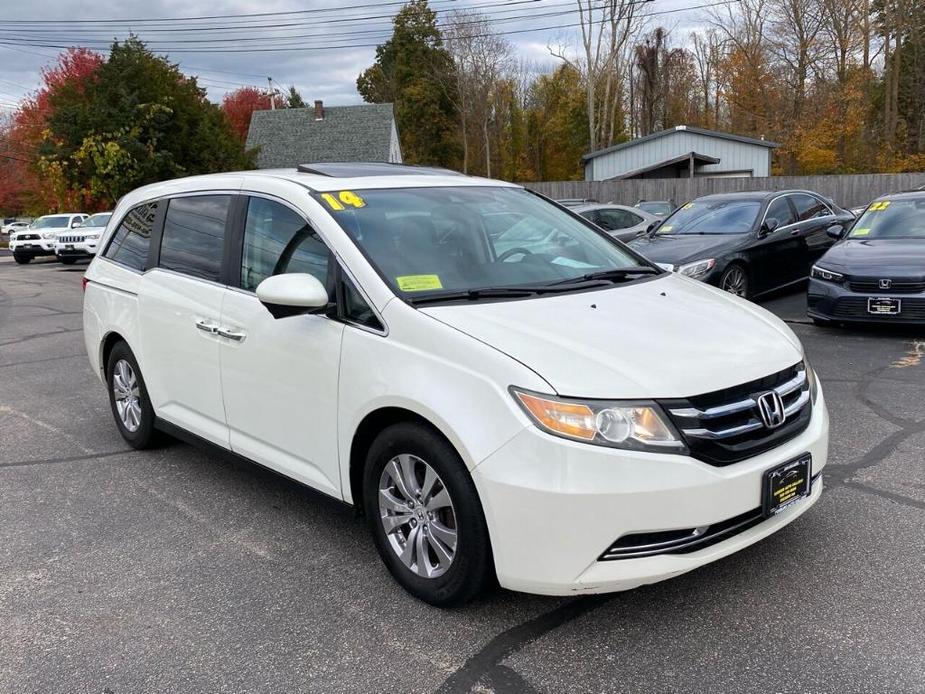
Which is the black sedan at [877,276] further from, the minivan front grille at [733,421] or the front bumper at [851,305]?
the minivan front grille at [733,421]

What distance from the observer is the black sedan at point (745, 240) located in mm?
9961

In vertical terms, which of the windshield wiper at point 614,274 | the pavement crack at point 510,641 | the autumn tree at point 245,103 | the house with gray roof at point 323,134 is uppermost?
the autumn tree at point 245,103

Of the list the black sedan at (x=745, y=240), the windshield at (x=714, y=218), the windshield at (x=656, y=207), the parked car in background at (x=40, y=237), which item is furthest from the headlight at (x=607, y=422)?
the parked car in background at (x=40, y=237)

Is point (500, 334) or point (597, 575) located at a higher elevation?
point (500, 334)

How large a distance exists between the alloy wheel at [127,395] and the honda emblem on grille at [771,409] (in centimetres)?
384

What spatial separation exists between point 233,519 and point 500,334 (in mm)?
2077

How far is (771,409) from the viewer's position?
10.0 ft

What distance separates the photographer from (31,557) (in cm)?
389

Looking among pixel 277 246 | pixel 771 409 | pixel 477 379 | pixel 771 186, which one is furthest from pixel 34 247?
pixel 771 409

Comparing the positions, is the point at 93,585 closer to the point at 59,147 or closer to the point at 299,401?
the point at 299,401

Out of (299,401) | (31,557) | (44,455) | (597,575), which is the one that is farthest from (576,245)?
(44,455)

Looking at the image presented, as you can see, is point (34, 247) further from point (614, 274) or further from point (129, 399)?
point (614, 274)

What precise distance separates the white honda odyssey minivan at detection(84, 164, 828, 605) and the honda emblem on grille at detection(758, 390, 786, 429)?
0.04 feet

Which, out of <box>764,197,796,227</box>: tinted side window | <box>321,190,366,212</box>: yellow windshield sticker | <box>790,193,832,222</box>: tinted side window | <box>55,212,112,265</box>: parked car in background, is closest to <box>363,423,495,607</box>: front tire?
<box>321,190,366,212</box>: yellow windshield sticker
